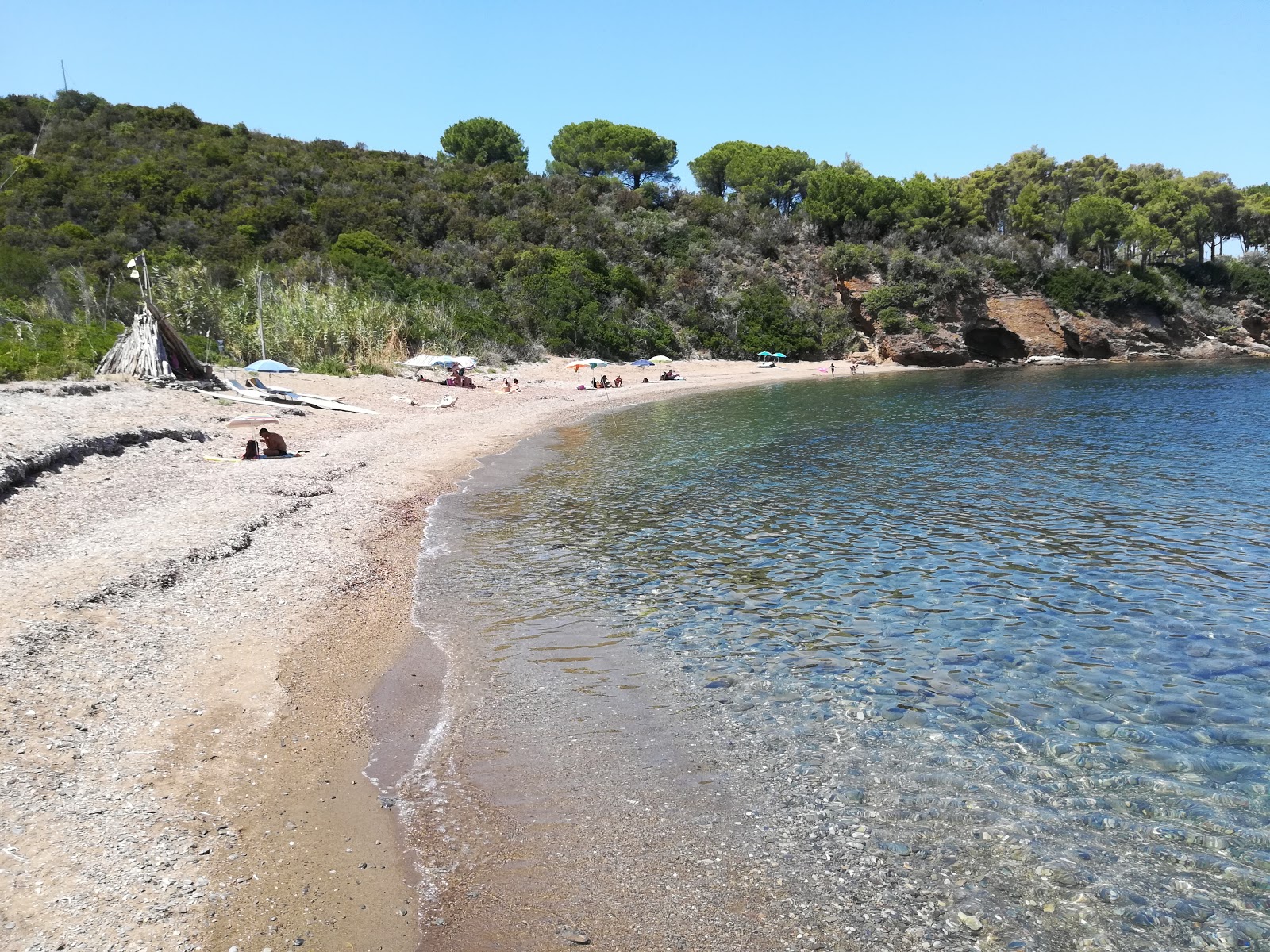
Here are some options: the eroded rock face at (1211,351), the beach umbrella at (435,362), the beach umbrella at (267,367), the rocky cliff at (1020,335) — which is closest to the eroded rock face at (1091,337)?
the rocky cliff at (1020,335)

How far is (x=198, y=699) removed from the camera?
20.9 feet

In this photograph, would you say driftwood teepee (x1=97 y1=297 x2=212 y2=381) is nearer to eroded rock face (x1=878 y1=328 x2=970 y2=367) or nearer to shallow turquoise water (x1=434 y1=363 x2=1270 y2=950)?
shallow turquoise water (x1=434 y1=363 x2=1270 y2=950)

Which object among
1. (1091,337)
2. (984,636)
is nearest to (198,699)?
(984,636)

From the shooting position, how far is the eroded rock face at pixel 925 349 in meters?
55.3

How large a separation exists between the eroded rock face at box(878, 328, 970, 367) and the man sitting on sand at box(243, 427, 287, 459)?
47.1m

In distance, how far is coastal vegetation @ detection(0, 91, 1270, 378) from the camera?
37.4 metres

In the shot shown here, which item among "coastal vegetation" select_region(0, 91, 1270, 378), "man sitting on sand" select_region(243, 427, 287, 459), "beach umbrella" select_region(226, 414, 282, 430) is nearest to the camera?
"man sitting on sand" select_region(243, 427, 287, 459)

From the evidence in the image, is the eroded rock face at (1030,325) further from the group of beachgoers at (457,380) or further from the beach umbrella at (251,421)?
the beach umbrella at (251,421)

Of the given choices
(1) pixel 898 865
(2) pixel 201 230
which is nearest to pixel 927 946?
(1) pixel 898 865

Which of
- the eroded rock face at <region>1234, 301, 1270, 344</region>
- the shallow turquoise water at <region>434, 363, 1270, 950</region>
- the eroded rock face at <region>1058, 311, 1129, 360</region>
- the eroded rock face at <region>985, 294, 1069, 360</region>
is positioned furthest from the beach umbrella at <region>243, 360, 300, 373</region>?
the eroded rock face at <region>1234, 301, 1270, 344</region>

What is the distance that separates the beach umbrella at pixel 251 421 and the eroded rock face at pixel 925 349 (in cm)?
4553

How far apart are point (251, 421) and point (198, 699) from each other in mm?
14528

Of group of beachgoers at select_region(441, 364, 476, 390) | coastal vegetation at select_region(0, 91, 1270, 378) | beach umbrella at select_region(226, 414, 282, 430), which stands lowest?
beach umbrella at select_region(226, 414, 282, 430)

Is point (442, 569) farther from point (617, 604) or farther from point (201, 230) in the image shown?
point (201, 230)
